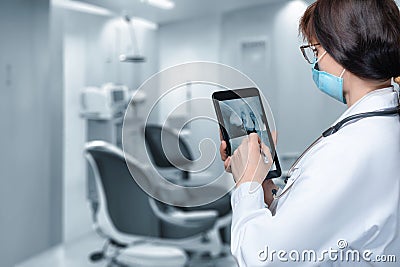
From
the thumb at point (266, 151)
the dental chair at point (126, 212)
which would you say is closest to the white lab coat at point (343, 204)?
Answer: the thumb at point (266, 151)

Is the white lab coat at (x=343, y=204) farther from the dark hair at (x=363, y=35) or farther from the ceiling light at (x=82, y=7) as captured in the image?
the ceiling light at (x=82, y=7)

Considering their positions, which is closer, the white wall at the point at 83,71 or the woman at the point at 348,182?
the woman at the point at 348,182

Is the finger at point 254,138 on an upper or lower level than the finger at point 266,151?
upper

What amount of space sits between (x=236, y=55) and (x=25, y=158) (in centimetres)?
140

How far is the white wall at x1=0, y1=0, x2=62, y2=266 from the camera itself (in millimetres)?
2598

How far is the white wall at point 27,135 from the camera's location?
8.52 ft

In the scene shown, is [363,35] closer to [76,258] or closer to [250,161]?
[250,161]

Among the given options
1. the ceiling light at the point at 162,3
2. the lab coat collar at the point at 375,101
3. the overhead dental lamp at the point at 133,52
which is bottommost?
the lab coat collar at the point at 375,101

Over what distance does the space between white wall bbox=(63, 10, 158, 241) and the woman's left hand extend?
233 cm

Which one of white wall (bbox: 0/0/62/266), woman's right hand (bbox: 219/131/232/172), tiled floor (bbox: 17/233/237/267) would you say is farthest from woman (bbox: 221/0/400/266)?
white wall (bbox: 0/0/62/266)

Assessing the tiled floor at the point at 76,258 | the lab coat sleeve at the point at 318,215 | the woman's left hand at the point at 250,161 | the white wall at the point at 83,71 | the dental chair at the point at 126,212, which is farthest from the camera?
the white wall at the point at 83,71

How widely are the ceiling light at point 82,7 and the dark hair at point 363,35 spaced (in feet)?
7.90

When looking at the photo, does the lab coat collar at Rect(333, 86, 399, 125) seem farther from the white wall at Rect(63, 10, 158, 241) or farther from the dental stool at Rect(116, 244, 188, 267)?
the white wall at Rect(63, 10, 158, 241)

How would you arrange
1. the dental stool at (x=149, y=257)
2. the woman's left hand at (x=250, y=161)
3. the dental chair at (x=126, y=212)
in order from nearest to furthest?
the woman's left hand at (x=250, y=161), the dental chair at (x=126, y=212), the dental stool at (x=149, y=257)
